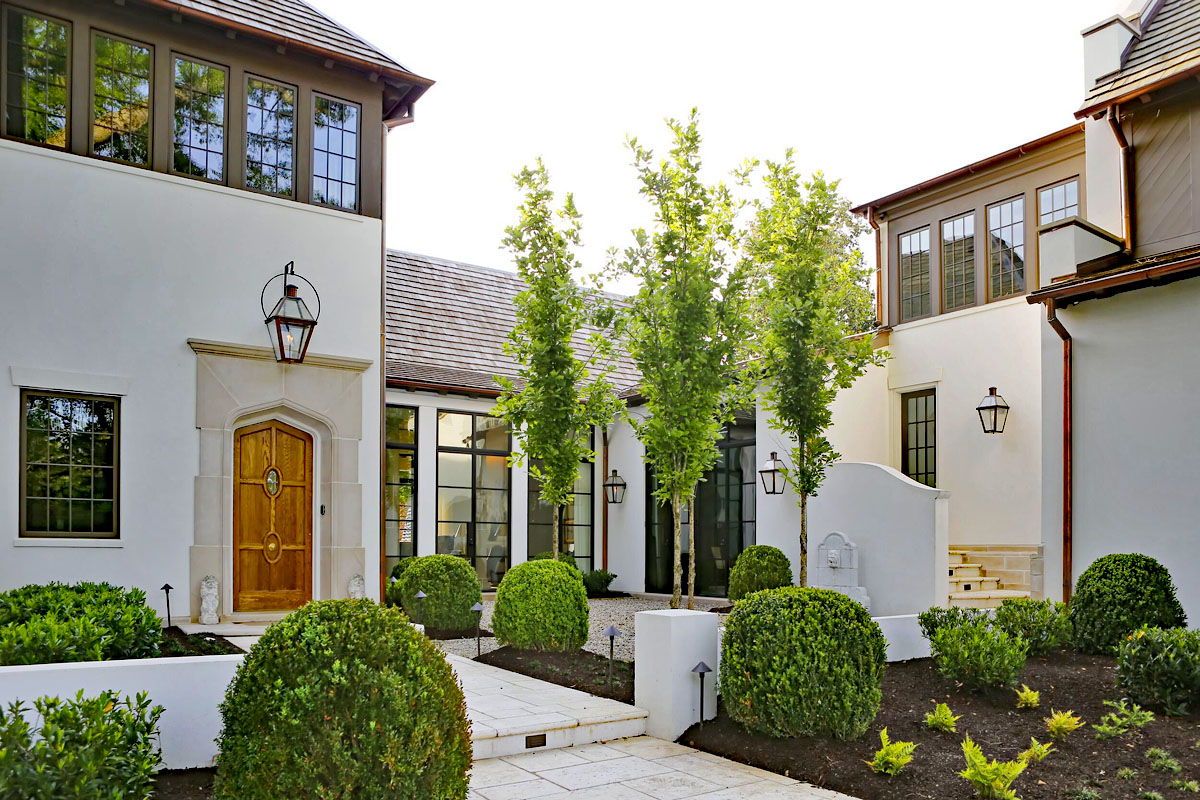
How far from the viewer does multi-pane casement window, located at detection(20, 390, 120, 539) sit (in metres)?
8.27

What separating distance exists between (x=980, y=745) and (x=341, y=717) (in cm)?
406

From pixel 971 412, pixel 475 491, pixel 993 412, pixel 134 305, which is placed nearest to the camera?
pixel 134 305

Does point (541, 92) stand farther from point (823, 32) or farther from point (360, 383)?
point (360, 383)

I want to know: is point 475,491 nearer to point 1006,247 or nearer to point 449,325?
point 449,325

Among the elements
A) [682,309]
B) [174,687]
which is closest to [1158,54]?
[682,309]

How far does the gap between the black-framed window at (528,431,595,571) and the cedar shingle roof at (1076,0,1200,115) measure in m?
9.42

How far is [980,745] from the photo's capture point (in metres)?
5.94

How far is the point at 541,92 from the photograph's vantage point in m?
11.4

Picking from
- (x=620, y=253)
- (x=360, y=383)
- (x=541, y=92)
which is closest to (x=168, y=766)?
(x=360, y=383)

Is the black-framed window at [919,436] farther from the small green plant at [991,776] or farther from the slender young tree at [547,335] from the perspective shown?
the small green plant at [991,776]

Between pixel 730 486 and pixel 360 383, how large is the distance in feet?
23.1

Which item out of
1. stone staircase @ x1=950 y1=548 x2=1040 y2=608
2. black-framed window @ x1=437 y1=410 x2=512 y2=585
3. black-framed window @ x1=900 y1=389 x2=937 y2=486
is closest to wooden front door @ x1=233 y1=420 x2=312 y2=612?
black-framed window @ x1=437 y1=410 x2=512 y2=585

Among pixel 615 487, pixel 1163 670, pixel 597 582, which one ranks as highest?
pixel 615 487

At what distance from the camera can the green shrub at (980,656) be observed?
6758 millimetres
